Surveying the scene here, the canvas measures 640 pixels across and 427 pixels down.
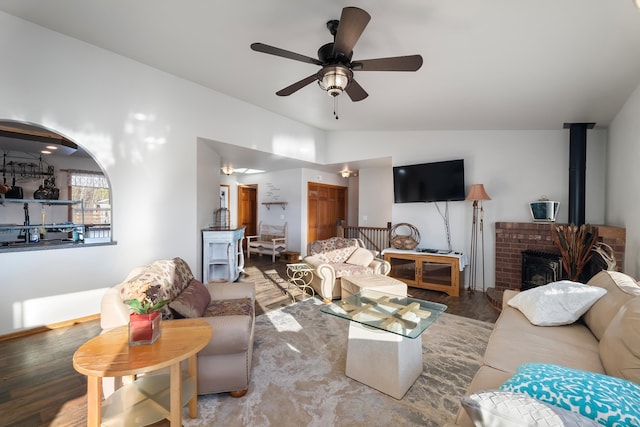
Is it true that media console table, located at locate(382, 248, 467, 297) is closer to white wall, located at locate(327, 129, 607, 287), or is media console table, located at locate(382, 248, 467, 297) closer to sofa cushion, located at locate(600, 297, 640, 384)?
white wall, located at locate(327, 129, 607, 287)

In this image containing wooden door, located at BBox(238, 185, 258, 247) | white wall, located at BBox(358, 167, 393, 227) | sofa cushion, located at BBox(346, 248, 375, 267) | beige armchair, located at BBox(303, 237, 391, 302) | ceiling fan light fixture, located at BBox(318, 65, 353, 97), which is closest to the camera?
ceiling fan light fixture, located at BBox(318, 65, 353, 97)

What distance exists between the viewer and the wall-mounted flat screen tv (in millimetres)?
4598

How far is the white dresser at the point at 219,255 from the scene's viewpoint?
14.0ft

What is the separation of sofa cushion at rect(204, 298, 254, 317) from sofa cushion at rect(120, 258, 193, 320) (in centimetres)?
30

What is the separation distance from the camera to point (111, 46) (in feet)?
10.3

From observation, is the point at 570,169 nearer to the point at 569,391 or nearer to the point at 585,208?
the point at 585,208

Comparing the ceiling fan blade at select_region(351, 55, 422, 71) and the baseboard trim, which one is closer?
the ceiling fan blade at select_region(351, 55, 422, 71)

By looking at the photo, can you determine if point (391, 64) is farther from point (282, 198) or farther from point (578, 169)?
point (282, 198)

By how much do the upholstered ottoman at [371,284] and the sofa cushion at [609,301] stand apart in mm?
1630

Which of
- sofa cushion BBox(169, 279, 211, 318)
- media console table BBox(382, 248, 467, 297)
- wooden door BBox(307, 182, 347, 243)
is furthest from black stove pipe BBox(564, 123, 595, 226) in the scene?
wooden door BBox(307, 182, 347, 243)

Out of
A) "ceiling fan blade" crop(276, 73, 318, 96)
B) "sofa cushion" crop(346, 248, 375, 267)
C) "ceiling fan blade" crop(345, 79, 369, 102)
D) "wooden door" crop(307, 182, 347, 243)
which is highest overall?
"ceiling fan blade" crop(276, 73, 318, 96)

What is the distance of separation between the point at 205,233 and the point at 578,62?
4687 mm

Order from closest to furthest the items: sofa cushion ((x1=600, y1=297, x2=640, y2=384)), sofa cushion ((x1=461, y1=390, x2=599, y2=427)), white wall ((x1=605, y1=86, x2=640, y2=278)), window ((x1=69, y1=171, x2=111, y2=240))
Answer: sofa cushion ((x1=461, y1=390, x2=599, y2=427)) < sofa cushion ((x1=600, y1=297, x2=640, y2=384)) < white wall ((x1=605, y1=86, x2=640, y2=278)) < window ((x1=69, y1=171, x2=111, y2=240))

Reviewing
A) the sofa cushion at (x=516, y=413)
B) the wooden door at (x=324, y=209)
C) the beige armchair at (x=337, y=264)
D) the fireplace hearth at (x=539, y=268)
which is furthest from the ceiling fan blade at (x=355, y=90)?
the wooden door at (x=324, y=209)
